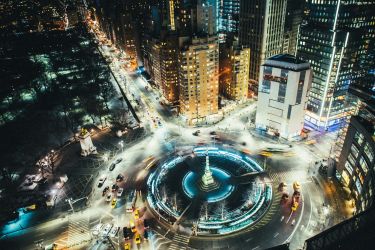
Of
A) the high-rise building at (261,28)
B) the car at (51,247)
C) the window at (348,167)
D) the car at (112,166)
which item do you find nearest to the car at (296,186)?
the window at (348,167)

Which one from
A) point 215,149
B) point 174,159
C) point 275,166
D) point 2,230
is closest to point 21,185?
point 2,230

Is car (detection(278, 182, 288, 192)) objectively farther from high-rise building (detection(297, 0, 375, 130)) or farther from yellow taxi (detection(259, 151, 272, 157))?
high-rise building (detection(297, 0, 375, 130))

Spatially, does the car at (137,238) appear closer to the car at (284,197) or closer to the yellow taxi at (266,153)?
the car at (284,197)

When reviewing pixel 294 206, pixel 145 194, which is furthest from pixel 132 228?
pixel 294 206

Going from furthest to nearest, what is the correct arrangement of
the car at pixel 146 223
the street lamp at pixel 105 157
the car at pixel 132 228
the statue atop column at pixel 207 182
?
the street lamp at pixel 105 157 < the statue atop column at pixel 207 182 < the car at pixel 146 223 < the car at pixel 132 228

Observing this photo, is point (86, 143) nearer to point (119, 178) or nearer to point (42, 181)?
point (42, 181)

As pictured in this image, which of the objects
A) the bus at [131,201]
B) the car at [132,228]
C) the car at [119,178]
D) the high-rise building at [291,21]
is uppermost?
the high-rise building at [291,21]

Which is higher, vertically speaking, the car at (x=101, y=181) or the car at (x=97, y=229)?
the car at (x=101, y=181)
